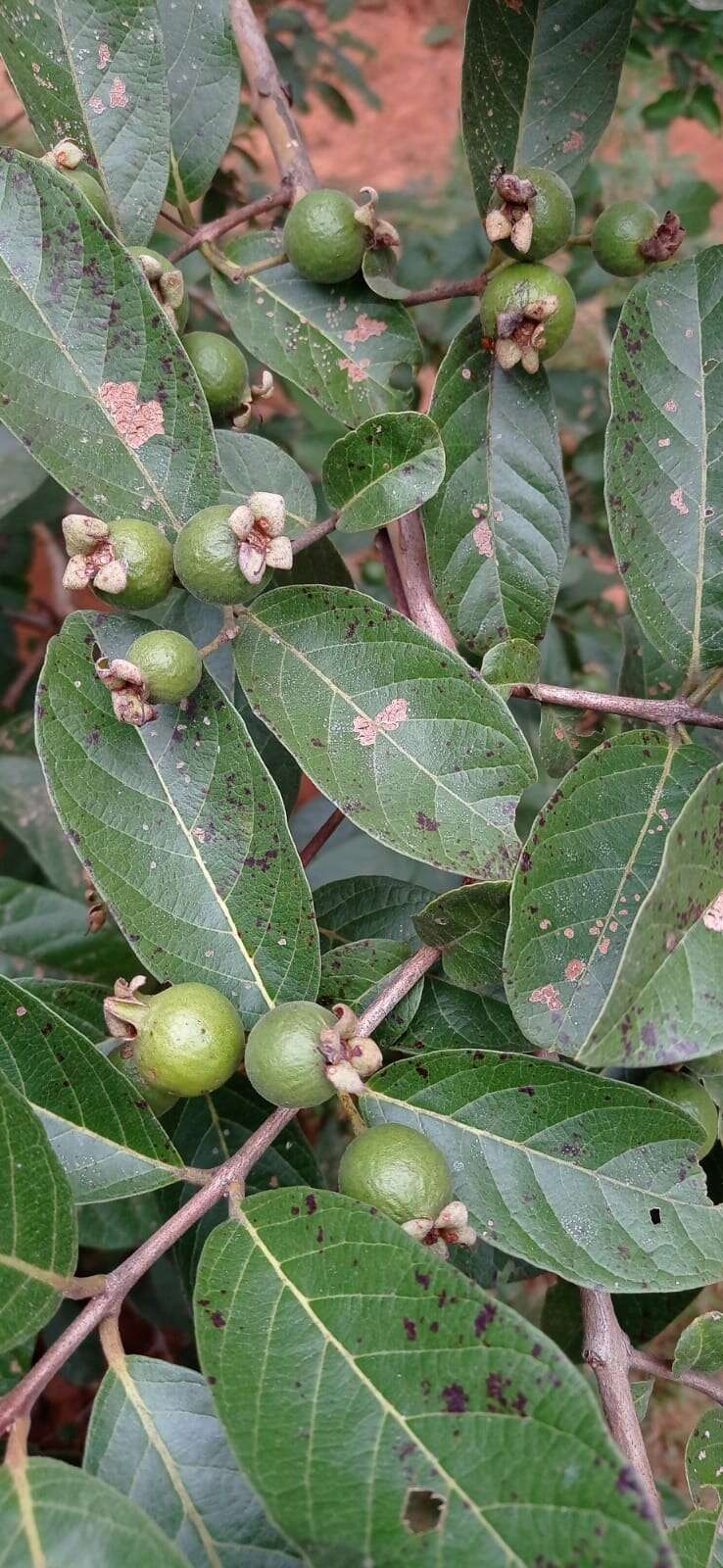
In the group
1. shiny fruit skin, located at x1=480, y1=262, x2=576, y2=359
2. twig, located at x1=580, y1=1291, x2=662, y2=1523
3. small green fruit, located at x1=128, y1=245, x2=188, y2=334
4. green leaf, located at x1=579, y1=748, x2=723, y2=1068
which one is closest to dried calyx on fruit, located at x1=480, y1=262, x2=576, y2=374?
shiny fruit skin, located at x1=480, y1=262, x2=576, y2=359

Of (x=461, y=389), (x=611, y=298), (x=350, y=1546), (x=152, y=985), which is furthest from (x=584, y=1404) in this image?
(x=611, y=298)

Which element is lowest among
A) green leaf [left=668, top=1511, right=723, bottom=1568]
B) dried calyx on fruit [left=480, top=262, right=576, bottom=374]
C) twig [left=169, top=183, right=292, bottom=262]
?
green leaf [left=668, top=1511, right=723, bottom=1568]

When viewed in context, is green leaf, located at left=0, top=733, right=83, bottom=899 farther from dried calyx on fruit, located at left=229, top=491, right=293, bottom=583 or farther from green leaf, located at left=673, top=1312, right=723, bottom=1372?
green leaf, located at left=673, top=1312, right=723, bottom=1372

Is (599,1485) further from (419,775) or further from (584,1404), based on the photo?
(419,775)

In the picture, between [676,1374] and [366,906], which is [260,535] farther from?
[676,1374]

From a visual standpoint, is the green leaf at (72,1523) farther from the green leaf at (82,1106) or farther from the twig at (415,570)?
the twig at (415,570)

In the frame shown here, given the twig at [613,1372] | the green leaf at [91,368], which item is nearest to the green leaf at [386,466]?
the green leaf at [91,368]
